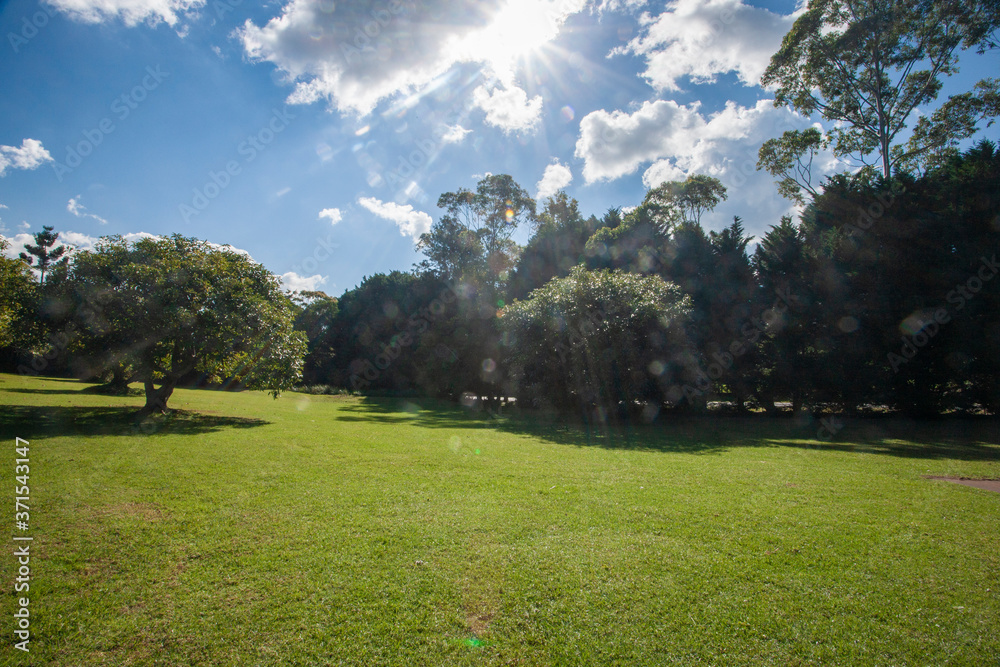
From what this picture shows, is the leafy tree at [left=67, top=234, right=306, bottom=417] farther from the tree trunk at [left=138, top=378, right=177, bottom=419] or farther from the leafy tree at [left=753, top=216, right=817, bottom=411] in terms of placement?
the leafy tree at [left=753, top=216, right=817, bottom=411]

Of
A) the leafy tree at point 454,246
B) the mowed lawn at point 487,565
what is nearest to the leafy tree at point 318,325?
the leafy tree at point 454,246

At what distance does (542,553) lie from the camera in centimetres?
458

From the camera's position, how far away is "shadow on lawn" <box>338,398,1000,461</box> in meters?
13.0

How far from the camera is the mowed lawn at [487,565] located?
125 inches

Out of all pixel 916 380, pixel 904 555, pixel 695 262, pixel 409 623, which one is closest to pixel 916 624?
pixel 904 555

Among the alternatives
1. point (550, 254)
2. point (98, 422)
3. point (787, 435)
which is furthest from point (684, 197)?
point (98, 422)

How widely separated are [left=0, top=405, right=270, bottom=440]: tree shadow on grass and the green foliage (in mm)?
12434

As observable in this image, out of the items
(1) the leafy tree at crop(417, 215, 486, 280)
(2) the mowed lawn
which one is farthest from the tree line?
(1) the leafy tree at crop(417, 215, 486, 280)

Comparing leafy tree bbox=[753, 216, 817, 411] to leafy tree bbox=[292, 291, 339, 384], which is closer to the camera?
leafy tree bbox=[753, 216, 817, 411]

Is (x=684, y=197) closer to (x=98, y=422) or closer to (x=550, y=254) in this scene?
(x=550, y=254)

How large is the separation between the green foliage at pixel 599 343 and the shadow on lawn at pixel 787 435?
171 centimetres

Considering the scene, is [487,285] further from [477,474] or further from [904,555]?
[904,555]

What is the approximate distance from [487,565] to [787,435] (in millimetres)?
16955

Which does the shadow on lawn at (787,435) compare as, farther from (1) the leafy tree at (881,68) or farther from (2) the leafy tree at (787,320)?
(1) the leafy tree at (881,68)
